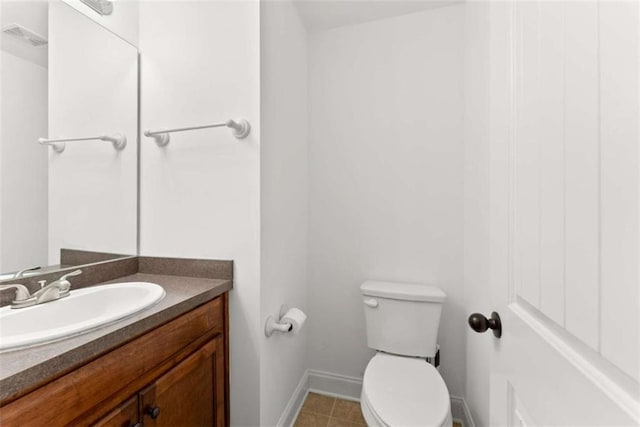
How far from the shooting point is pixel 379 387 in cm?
122

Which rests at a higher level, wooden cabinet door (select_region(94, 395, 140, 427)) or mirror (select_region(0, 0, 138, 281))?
mirror (select_region(0, 0, 138, 281))

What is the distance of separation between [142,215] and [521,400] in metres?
1.60

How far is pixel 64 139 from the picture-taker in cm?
114

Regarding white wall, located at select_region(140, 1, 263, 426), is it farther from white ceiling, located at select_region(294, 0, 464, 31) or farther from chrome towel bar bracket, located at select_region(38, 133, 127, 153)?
white ceiling, located at select_region(294, 0, 464, 31)

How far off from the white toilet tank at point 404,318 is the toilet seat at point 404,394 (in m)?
0.10

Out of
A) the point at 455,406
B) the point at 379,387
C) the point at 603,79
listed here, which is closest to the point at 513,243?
the point at 603,79

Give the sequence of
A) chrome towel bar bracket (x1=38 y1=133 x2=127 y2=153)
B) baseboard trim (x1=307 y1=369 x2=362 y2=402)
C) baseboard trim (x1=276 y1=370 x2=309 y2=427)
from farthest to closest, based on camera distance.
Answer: baseboard trim (x1=307 y1=369 x2=362 y2=402), baseboard trim (x1=276 y1=370 x2=309 y2=427), chrome towel bar bracket (x1=38 y1=133 x2=127 y2=153)

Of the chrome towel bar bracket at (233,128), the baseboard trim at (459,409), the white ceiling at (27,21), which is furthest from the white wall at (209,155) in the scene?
the baseboard trim at (459,409)

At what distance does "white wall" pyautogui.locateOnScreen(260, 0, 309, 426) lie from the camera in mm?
1306

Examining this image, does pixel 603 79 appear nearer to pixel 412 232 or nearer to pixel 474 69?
pixel 474 69

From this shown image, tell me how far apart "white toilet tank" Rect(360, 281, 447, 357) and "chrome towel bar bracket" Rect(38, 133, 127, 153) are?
57.6 inches

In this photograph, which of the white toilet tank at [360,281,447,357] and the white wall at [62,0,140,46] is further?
the white toilet tank at [360,281,447,357]

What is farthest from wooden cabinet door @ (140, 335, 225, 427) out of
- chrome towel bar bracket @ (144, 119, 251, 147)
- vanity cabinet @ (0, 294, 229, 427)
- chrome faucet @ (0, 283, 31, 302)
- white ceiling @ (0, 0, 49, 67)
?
white ceiling @ (0, 0, 49, 67)

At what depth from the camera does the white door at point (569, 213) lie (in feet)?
1.14
